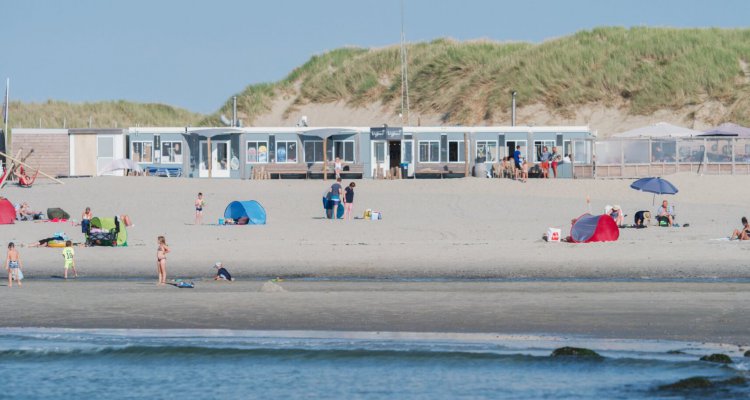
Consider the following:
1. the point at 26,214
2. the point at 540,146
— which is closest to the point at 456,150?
the point at 540,146

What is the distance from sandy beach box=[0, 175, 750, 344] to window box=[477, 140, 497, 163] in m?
6.92

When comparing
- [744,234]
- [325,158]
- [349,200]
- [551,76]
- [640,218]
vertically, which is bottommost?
[744,234]

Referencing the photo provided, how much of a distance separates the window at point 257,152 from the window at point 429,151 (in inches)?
236

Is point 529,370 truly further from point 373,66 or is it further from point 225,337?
point 373,66

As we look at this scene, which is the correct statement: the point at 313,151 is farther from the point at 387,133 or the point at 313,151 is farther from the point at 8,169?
the point at 8,169

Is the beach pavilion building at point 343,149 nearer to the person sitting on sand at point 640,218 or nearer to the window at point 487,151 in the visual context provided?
the window at point 487,151

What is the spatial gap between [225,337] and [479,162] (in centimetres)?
2969

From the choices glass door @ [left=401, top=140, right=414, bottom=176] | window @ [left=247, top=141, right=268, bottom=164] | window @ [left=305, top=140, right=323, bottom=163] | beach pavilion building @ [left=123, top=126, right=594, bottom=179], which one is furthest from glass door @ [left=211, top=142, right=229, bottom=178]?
glass door @ [left=401, top=140, right=414, bottom=176]

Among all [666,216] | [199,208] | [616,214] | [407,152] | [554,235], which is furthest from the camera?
[407,152]

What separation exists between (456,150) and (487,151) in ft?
3.92

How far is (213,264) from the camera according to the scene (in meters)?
23.4

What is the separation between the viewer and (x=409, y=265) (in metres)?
23.1

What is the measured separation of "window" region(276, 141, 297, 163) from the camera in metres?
45.6

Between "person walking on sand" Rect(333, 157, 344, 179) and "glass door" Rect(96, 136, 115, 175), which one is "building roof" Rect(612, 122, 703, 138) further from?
"glass door" Rect(96, 136, 115, 175)
